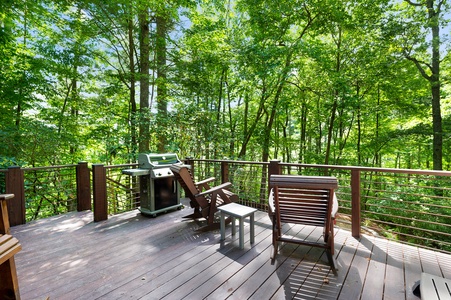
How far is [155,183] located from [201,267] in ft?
6.65

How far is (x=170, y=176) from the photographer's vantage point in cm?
419

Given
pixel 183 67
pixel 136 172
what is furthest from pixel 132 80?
pixel 136 172

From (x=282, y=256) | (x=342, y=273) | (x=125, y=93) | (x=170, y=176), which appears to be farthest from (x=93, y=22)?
(x=342, y=273)

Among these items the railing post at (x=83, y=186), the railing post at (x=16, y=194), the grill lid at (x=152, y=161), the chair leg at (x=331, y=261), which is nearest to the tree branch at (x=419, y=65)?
the chair leg at (x=331, y=261)

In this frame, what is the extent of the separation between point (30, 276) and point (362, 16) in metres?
9.51

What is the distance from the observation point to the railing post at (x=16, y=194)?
11.8 feet

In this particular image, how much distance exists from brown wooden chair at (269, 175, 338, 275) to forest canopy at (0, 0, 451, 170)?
4620mm

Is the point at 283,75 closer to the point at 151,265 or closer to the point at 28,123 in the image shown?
the point at 151,265

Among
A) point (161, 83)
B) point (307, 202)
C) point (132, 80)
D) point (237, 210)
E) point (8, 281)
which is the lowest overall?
point (8, 281)

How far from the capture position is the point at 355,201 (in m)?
3.16

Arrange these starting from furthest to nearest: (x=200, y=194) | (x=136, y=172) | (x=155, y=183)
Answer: (x=155, y=183)
(x=136, y=172)
(x=200, y=194)

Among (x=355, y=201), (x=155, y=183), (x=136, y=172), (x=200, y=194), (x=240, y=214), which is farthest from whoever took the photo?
(x=155, y=183)

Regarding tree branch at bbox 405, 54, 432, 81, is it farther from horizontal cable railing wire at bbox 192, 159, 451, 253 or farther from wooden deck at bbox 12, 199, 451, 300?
wooden deck at bbox 12, 199, 451, 300

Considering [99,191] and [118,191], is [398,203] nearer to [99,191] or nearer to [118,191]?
[99,191]
